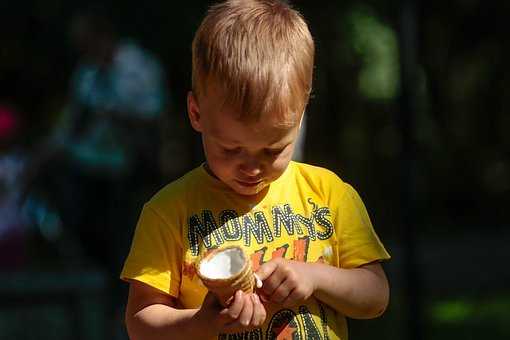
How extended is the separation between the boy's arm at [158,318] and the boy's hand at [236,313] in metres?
0.03

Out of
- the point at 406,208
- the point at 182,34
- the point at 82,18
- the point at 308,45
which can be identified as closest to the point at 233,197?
the point at 308,45

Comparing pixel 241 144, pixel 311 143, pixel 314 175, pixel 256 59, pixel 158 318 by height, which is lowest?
pixel 311 143

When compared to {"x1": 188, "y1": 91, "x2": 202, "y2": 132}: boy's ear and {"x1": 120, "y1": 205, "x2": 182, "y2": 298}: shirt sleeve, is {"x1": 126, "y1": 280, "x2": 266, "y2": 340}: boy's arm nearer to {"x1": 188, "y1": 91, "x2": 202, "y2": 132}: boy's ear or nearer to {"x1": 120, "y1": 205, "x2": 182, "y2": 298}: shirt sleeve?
{"x1": 120, "y1": 205, "x2": 182, "y2": 298}: shirt sleeve

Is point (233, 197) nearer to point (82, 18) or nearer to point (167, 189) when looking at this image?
point (167, 189)

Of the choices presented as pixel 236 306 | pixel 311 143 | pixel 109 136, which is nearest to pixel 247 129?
pixel 236 306

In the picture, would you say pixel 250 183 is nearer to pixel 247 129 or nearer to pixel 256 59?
pixel 247 129

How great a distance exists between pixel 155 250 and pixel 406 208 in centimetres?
343

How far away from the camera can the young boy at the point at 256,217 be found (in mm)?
2355

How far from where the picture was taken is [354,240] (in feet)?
8.51

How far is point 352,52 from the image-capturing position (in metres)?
9.90

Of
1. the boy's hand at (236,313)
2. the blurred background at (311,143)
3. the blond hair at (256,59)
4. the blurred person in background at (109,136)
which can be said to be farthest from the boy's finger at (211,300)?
the blurred person in background at (109,136)

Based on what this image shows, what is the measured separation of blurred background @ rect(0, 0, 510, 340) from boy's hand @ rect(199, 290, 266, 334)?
3.47 m

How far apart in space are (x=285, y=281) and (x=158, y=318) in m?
0.30

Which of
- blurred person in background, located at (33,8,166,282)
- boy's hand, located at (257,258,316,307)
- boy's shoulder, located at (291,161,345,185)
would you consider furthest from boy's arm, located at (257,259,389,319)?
blurred person in background, located at (33,8,166,282)
